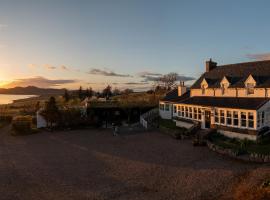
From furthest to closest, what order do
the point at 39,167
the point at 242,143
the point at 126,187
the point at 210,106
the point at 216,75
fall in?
the point at 216,75, the point at 210,106, the point at 242,143, the point at 39,167, the point at 126,187

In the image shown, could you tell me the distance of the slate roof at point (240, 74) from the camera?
2720 cm

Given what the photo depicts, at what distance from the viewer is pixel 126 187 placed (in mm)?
14250

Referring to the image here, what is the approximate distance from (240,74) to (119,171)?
68.5ft

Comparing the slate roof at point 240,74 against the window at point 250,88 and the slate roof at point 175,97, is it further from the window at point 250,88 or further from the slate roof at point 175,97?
the slate roof at point 175,97

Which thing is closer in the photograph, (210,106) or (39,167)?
(39,167)

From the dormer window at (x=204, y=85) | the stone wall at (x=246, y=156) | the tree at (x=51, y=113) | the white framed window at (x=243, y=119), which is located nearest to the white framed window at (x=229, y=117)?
the white framed window at (x=243, y=119)

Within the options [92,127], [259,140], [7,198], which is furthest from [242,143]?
[92,127]

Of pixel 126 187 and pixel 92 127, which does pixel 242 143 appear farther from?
pixel 92 127

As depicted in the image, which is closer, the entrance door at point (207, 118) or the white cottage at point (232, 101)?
the white cottage at point (232, 101)

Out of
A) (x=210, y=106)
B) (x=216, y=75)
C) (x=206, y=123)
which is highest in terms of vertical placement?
(x=216, y=75)

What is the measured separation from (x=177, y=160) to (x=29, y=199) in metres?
10.6

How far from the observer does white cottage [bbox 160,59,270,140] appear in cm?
2377

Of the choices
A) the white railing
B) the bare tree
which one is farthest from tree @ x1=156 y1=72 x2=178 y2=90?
the white railing

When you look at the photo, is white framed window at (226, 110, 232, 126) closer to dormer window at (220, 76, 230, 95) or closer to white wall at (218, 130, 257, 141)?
white wall at (218, 130, 257, 141)
